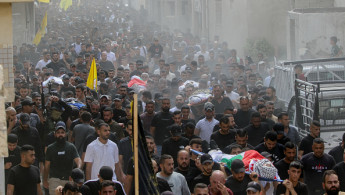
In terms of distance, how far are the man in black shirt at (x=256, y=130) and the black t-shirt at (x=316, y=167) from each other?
5.85 feet

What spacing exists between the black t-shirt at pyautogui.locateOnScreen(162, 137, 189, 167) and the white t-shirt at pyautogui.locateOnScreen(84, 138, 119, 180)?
817mm

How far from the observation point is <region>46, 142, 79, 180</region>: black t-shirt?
442 inches

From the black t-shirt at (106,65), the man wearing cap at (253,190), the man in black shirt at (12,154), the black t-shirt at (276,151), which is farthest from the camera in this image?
the black t-shirt at (106,65)

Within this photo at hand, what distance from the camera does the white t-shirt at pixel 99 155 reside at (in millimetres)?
11023

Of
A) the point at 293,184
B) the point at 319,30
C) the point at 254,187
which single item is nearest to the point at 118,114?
the point at 293,184

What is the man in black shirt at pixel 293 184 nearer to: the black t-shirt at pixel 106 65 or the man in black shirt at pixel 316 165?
the man in black shirt at pixel 316 165

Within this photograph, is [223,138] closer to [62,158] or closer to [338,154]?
[338,154]

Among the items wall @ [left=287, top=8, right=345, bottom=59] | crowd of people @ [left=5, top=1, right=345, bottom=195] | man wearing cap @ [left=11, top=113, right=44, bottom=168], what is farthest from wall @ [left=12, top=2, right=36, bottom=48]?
man wearing cap @ [left=11, top=113, right=44, bottom=168]

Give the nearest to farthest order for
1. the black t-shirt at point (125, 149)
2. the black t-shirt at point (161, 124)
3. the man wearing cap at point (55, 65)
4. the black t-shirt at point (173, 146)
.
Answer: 1. the black t-shirt at point (125, 149)
2. the black t-shirt at point (173, 146)
3. the black t-shirt at point (161, 124)
4. the man wearing cap at point (55, 65)

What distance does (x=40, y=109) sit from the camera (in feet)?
46.3

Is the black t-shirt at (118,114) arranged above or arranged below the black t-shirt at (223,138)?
above

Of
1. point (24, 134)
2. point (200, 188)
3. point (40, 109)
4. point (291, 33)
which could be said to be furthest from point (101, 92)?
point (291, 33)

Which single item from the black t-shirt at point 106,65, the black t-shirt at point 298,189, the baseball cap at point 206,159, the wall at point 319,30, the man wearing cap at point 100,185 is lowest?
the black t-shirt at point 298,189

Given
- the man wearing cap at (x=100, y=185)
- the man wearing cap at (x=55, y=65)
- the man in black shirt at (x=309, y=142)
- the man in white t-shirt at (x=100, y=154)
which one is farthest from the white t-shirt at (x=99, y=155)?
the man wearing cap at (x=55, y=65)
